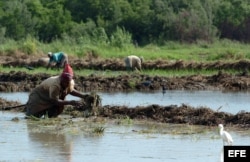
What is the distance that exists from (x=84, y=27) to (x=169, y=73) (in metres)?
24.2

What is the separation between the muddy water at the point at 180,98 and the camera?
21.5 meters

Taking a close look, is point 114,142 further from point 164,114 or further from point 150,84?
point 150,84

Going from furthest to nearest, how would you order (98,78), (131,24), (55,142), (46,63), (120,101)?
(131,24)
(46,63)
(98,78)
(120,101)
(55,142)

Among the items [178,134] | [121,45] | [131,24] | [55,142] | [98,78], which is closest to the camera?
[55,142]

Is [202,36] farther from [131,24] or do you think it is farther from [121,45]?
[121,45]

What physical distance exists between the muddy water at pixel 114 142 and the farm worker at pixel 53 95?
1.25ft

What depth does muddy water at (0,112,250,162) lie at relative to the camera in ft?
41.2

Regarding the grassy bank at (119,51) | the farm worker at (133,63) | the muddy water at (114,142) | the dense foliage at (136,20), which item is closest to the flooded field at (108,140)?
the muddy water at (114,142)

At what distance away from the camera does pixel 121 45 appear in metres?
43.4

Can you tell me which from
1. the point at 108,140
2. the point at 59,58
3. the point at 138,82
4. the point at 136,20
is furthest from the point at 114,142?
the point at 136,20

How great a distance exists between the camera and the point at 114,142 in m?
14.2

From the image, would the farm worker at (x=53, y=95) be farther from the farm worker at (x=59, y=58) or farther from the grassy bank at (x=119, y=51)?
the grassy bank at (x=119, y=51)

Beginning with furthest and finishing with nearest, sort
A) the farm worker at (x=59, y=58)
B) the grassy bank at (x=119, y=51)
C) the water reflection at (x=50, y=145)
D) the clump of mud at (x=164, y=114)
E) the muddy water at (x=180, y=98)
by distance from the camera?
the grassy bank at (x=119, y=51) → the farm worker at (x=59, y=58) → the muddy water at (x=180, y=98) → the clump of mud at (x=164, y=114) → the water reflection at (x=50, y=145)

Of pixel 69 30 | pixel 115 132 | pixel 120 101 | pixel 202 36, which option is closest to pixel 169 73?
pixel 120 101
